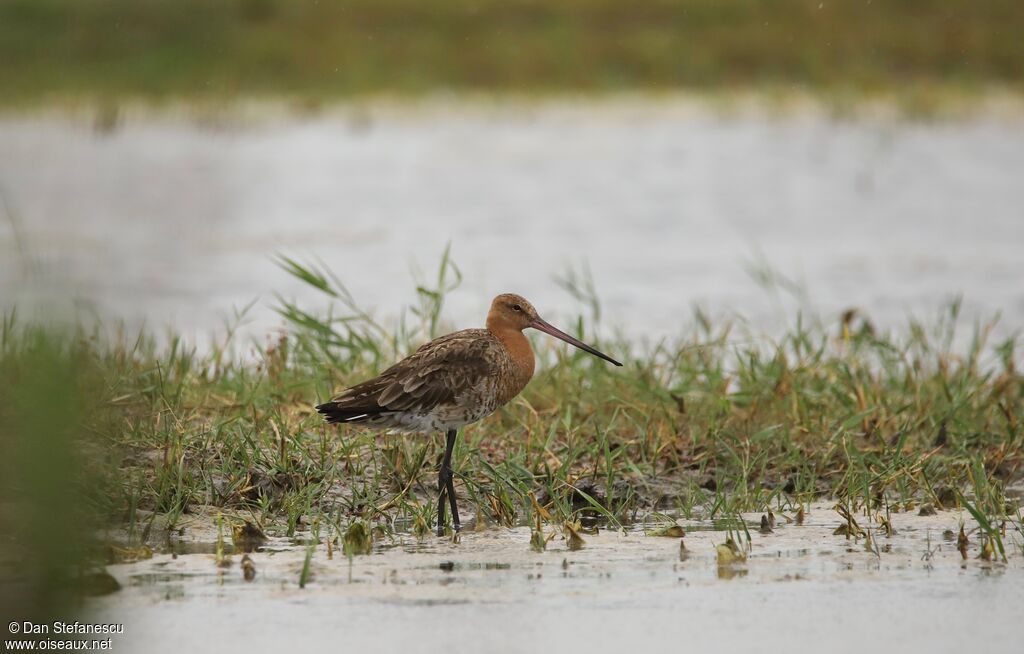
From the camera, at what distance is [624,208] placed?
14500mm

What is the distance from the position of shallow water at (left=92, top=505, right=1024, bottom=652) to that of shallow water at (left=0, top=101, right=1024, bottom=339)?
51.7 inches

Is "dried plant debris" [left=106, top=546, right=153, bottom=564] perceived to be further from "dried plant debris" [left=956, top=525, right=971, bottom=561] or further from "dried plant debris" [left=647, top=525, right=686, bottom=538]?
"dried plant debris" [left=956, top=525, right=971, bottom=561]

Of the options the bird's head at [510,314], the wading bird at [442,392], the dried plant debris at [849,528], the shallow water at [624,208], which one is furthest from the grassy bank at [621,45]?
the dried plant debris at [849,528]

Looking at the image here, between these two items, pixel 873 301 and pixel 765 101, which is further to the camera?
pixel 765 101

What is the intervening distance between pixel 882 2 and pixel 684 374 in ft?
57.4

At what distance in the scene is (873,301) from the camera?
10531mm

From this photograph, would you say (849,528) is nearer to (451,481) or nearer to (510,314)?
(451,481)

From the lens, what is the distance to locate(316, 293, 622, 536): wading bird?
17.3 feet

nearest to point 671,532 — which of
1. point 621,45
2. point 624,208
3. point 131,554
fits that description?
point 131,554

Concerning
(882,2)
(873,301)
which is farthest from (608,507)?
(882,2)

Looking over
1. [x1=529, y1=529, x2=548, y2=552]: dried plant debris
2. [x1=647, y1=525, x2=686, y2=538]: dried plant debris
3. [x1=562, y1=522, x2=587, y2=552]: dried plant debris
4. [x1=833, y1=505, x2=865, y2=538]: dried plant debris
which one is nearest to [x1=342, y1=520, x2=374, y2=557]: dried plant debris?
[x1=529, y1=529, x2=548, y2=552]: dried plant debris

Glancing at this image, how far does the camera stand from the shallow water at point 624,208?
34.2ft

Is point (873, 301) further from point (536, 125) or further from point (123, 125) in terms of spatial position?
point (536, 125)

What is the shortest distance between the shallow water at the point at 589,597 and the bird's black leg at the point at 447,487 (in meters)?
0.14
